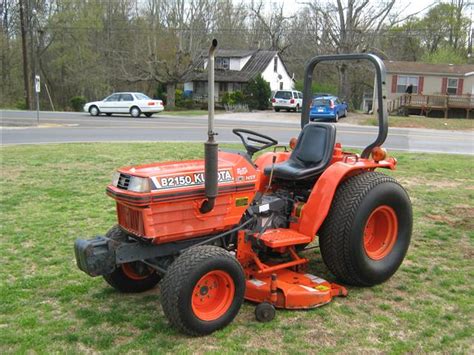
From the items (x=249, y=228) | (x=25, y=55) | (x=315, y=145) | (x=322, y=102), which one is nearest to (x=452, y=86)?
(x=322, y=102)

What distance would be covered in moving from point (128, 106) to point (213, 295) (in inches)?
966

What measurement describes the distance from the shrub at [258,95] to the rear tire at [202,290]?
3609cm

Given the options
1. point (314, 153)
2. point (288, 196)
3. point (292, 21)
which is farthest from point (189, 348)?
point (292, 21)

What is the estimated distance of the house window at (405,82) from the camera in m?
37.8

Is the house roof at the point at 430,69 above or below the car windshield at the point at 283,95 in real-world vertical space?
above

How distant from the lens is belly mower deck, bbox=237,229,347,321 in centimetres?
395

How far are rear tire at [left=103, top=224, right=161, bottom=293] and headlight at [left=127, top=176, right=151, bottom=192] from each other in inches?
26.1

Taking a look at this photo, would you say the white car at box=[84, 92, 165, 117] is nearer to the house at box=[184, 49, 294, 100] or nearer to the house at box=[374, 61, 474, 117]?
the house at box=[184, 49, 294, 100]

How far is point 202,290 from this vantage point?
3.64 metres

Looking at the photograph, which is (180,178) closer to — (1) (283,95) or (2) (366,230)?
(2) (366,230)

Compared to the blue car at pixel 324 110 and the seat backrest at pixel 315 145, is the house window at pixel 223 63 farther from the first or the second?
the seat backrest at pixel 315 145

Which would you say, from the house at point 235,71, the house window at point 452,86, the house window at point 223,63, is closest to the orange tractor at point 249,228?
the house window at point 452,86

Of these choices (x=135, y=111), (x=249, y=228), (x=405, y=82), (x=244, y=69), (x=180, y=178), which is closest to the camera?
(x=180, y=178)

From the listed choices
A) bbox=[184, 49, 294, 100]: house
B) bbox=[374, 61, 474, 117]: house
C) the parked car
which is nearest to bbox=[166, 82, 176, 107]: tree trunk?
bbox=[184, 49, 294, 100]: house
